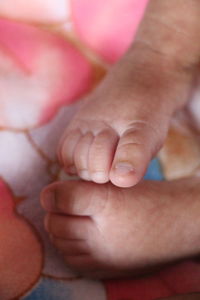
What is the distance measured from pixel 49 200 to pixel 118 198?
2.9 inches

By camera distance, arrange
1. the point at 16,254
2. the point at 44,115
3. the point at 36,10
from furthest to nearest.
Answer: the point at 36,10
the point at 44,115
the point at 16,254

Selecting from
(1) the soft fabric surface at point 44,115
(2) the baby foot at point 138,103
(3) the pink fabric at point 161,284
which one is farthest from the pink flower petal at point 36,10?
(3) the pink fabric at point 161,284

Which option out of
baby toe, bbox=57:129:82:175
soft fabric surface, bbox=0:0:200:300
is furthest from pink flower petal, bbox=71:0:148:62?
baby toe, bbox=57:129:82:175

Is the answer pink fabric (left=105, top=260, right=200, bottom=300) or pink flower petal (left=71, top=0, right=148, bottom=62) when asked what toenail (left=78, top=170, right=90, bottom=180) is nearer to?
pink fabric (left=105, top=260, right=200, bottom=300)

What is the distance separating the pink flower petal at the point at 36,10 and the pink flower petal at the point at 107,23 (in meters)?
0.02

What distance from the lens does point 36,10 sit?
809 mm

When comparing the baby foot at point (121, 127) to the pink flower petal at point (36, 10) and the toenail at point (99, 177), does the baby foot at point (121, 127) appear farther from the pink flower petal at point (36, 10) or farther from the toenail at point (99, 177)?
the pink flower petal at point (36, 10)

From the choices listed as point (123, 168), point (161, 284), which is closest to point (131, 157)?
point (123, 168)

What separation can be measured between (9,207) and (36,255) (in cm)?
6

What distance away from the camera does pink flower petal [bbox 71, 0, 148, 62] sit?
0.80 m

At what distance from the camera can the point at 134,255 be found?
21.2 inches

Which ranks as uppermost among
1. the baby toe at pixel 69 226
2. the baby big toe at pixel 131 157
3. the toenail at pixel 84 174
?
the baby big toe at pixel 131 157

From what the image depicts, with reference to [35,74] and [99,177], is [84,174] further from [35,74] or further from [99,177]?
[35,74]

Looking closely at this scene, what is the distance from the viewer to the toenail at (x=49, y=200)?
53 centimetres
